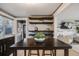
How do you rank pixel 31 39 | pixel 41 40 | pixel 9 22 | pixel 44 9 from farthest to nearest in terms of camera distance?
pixel 44 9, pixel 31 39, pixel 41 40, pixel 9 22

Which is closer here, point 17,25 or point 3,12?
point 17,25

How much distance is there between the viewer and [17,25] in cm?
223

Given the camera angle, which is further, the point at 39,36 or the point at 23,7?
the point at 23,7

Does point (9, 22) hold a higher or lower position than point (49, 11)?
lower

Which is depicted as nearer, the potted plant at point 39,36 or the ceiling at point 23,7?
the ceiling at point 23,7

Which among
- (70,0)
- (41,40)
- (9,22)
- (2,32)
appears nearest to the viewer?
(70,0)

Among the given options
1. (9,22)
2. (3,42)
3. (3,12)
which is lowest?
(3,42)

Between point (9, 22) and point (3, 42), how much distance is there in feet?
1.51

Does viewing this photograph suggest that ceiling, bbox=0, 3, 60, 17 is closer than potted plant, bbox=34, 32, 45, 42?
Yes

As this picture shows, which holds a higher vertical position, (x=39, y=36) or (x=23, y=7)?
(x=23, y=7)

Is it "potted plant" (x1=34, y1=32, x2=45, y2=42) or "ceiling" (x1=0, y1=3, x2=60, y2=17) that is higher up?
"ceiling" (x1=0, y1=3, x2=60, y2=17)

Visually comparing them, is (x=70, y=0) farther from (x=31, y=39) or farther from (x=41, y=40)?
(x=31, y=39)

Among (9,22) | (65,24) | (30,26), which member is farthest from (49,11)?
(9,22)

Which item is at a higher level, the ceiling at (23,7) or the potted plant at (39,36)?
the ceiling at (23,7)
